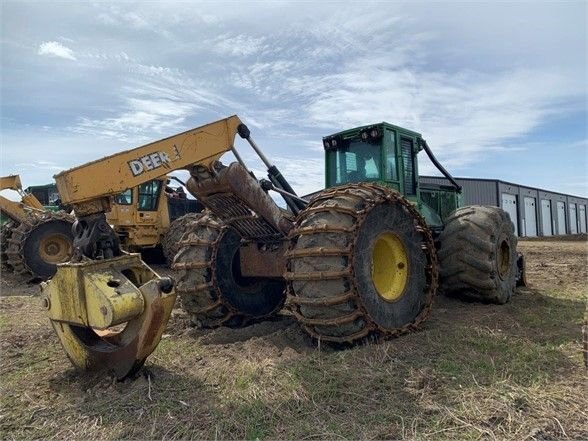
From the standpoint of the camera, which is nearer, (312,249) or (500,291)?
(312,249)

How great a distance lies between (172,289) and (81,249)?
80 cm

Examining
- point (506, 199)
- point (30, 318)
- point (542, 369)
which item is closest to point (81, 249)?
point (542, 369)

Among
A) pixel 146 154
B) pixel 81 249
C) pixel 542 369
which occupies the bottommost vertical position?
pixel 542 369

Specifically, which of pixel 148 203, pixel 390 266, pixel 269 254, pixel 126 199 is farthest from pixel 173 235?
pixel 390 266

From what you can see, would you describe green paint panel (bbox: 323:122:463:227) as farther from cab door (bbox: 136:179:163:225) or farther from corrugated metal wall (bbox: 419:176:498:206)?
corrugated metal wall (bbox: 419:176:498:206)

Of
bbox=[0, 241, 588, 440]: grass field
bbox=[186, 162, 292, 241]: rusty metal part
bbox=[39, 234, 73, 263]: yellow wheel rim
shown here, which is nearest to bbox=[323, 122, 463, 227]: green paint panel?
bbox=[186, 162, 292, 241]: rusty metal part

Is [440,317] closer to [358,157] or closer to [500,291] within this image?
[500,291]

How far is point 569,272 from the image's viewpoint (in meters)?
11.4

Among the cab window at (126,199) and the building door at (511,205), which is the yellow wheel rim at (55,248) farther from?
the building door at (511,205)

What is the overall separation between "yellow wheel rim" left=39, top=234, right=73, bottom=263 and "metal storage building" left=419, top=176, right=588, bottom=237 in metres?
26.2

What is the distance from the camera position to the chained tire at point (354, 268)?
442cm

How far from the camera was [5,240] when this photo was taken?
13.4 meters

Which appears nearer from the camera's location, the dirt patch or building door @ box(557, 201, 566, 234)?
the dirt patch

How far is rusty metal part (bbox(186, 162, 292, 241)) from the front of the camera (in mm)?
5121
